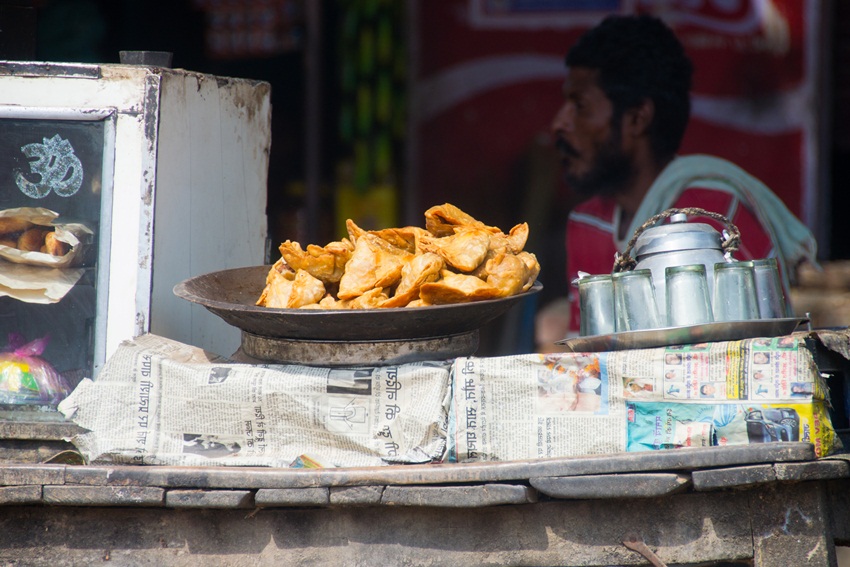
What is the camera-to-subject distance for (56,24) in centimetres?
516

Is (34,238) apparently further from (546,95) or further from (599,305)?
(546,95)

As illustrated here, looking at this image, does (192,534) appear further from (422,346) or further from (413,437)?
(422,346)

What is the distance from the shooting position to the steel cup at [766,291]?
2.16m

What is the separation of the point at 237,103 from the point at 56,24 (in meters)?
2.94

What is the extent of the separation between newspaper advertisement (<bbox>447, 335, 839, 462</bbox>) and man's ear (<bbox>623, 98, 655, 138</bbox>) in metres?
2.80

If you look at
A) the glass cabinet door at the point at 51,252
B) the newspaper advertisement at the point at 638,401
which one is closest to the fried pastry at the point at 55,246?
the glass cabinet door at the point at 51,252

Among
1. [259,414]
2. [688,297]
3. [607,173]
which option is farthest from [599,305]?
[607,173]

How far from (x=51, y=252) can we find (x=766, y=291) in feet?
6.00

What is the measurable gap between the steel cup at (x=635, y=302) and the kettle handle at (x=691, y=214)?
0.44ft

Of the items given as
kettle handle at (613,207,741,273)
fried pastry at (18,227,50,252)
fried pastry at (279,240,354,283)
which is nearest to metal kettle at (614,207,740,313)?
kettle handle at (613,207,741,273)

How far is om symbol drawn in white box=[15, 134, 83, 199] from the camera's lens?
2.42 meters

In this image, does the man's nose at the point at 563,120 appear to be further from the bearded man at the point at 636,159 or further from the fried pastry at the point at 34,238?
the fried pastry at the point at 34,238

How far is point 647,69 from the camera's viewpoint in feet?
15.1

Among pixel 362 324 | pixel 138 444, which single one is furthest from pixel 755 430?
pixel 138 444
